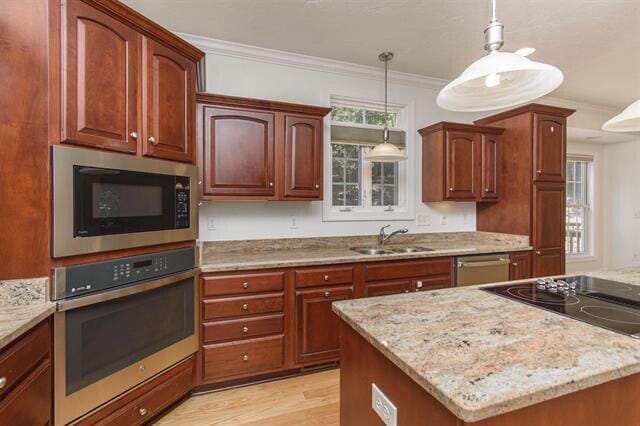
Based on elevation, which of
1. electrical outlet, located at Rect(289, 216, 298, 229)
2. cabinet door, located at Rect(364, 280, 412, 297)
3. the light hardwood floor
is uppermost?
electrical outlet, located at Rect(289, 216, 298, 229)

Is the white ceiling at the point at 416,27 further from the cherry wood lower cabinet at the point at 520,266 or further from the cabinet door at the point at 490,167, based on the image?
the cherry wood lower cabinet at the point at 520,266

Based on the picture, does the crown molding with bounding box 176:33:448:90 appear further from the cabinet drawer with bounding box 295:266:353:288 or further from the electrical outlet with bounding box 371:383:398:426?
the electrical outlet with bounding box 371:383:398:426

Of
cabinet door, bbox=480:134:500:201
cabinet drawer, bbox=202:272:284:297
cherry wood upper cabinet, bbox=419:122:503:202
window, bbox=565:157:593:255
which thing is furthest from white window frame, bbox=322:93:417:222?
window, bbox=565:157:593:255

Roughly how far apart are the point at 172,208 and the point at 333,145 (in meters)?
1.85

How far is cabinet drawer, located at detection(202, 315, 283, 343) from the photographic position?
2.14 meters

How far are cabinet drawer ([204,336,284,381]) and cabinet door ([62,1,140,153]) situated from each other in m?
1.41

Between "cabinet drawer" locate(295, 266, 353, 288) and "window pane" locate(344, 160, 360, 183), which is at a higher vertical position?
"window pane" locate(344, 160, 360, 183)

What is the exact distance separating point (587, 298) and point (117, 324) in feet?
7.31

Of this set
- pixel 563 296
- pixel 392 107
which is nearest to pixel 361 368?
pixel 563 296

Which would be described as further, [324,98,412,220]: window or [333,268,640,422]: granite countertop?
[324,98,412,220]: window

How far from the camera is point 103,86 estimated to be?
1534 mm

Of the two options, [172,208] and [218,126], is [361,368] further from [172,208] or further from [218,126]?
[218,126]

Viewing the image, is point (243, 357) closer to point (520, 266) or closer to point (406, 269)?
point (406, 269)

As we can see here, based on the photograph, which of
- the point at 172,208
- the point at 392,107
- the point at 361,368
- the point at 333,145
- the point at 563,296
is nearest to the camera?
the point at 361,368
